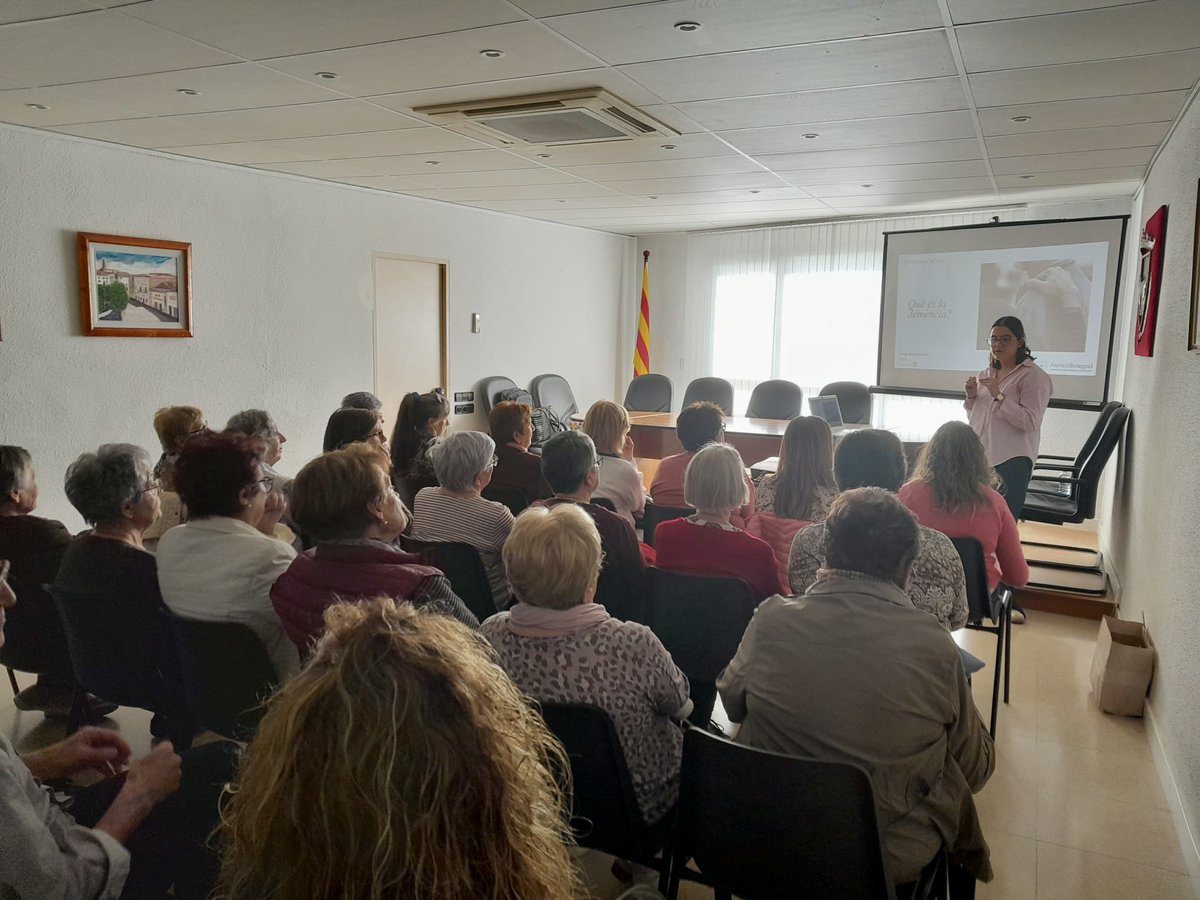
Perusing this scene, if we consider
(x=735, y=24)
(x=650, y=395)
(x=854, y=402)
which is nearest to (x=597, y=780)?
(x=735, y=24)

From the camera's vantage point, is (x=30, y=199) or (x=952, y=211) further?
(x=952, y=211)

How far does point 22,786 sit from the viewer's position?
1.24 m

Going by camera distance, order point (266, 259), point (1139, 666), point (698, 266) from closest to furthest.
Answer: point (1139, 666), point (266, 259), point (698, 266)

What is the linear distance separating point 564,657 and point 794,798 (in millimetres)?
511

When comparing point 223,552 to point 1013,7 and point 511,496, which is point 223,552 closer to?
point 511,496

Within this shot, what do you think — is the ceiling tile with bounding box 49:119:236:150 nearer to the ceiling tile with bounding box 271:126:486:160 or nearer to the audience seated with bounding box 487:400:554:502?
the ceiling tile with bounding box 271:126:486:160

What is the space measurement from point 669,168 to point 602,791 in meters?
4.18

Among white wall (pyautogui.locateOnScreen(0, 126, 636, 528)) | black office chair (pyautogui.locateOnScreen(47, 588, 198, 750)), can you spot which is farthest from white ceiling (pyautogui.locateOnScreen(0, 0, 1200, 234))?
black office chair (pyautogui.locateOnScreen(47, 588, 198, 750))

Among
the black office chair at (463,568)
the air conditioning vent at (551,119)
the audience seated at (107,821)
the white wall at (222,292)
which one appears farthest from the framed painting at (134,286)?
the audience seated at (107,821)

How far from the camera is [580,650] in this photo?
169cm

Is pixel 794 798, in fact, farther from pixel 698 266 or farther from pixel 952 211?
pixel 698 266

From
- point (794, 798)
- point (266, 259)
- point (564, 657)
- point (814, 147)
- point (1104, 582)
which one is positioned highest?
point (814, 147)

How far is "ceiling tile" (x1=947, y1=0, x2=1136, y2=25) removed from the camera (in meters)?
2.37

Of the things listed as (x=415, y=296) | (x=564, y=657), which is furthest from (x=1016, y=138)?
(x=415, y=296)
